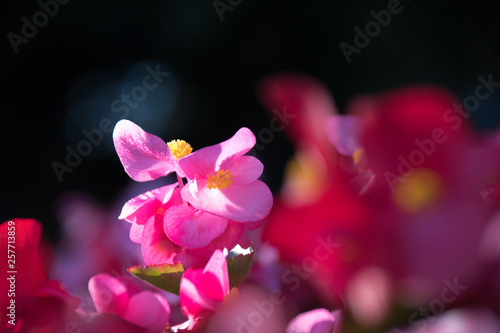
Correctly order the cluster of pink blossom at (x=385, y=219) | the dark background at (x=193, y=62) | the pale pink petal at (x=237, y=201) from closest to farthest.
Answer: the cluster of pink blossom at (x=385, y=219), the pale pink petal at (x=237, y=201), the dark background at (x=193, y=62)

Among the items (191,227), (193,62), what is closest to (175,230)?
(191,227)

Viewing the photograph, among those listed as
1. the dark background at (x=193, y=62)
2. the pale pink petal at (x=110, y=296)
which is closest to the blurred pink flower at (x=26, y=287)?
the pale pink petal at (x=110, y=296)

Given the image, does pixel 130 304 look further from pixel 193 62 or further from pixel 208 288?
pixel 193 62

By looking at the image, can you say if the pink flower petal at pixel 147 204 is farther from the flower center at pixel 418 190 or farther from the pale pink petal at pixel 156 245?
the flower center at pixel 418 190

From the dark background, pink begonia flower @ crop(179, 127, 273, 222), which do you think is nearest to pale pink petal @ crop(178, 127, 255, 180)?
pink begonia flower @ crop(179, 127, 273, 222)

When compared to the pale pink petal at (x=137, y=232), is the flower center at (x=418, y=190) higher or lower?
higher
